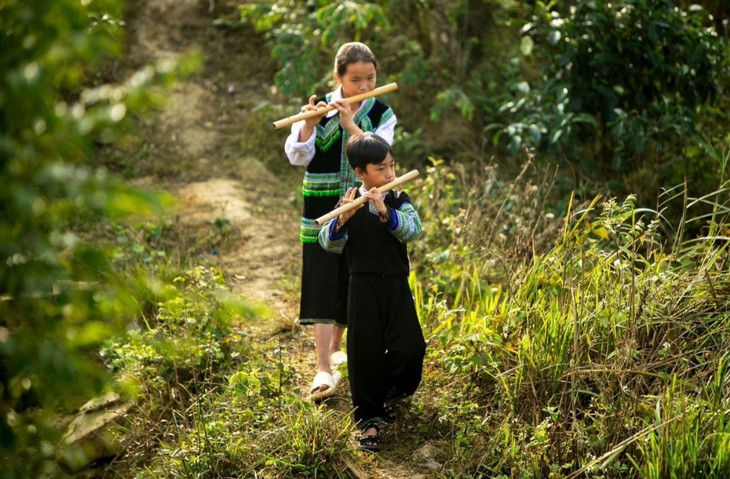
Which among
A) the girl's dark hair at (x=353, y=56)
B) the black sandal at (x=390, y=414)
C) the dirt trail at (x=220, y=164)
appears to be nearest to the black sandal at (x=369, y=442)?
the black sandal at (x=390, y=414)

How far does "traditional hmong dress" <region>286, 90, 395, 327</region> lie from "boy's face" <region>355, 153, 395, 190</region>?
0.42 metres

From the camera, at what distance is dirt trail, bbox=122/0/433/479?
20.3ft

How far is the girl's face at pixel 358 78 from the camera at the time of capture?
4.29 meters

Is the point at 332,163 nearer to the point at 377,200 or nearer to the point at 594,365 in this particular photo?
the point at 377,200

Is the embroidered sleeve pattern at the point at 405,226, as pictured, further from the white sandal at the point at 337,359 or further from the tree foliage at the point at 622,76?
the tree foliage at the point at 622,76

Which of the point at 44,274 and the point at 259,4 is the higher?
A: the point at 259,4

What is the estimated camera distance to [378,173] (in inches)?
156

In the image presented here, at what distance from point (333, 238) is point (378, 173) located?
12.9 inches

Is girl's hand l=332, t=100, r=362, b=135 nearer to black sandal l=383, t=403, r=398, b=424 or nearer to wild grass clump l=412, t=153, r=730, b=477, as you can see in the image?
wild grass clump l=412, t=153, r=730, b=477

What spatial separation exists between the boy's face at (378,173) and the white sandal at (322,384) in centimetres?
99

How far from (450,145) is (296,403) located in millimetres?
4278

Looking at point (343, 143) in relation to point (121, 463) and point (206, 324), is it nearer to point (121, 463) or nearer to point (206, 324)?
point (206, 324)

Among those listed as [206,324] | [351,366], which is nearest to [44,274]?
[351,366]

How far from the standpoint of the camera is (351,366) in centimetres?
410
